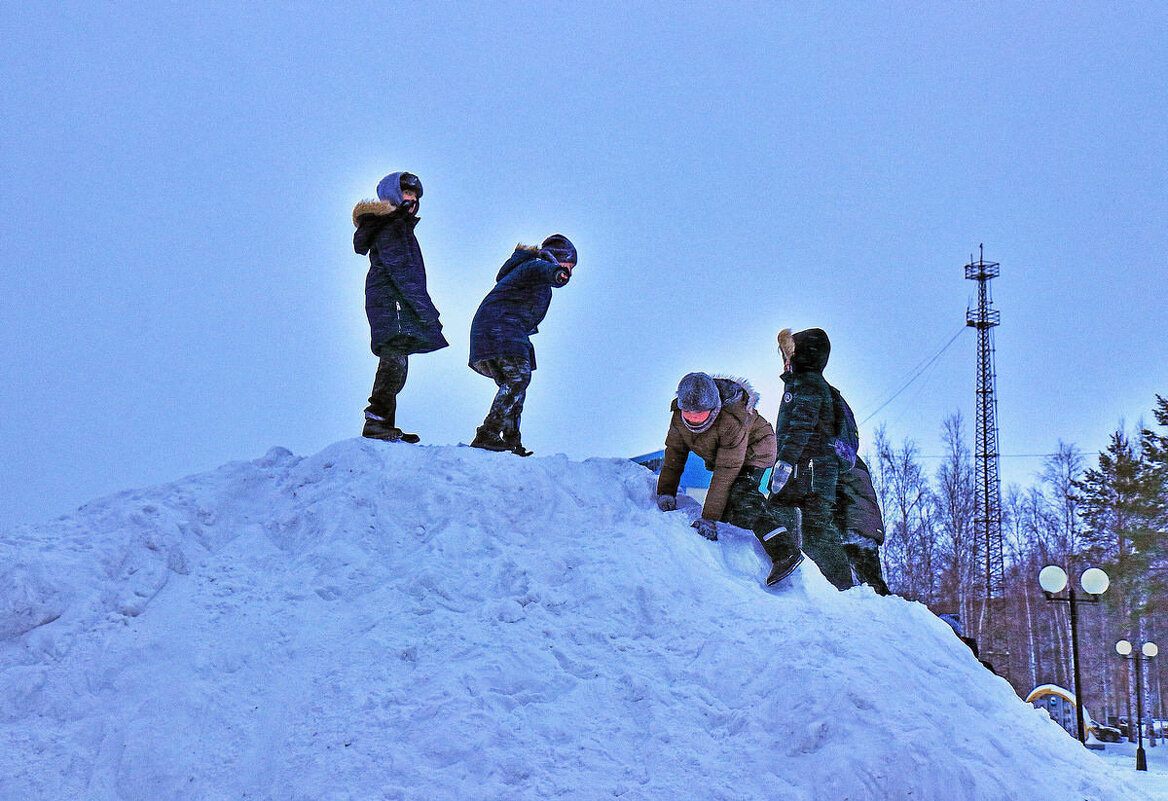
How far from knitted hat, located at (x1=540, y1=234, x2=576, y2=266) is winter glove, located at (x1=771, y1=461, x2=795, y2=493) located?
8.52ft

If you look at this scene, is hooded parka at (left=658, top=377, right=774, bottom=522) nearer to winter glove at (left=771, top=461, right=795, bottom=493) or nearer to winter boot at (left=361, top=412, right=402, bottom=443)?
winter glove at (left=771, top=461, right=795, bottom=493)

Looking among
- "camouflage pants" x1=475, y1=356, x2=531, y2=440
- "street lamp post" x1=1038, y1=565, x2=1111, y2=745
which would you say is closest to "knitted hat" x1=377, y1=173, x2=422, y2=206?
"camouflage pants" x1=475, y1=356, x2=531, y2=440

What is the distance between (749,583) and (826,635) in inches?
32.1

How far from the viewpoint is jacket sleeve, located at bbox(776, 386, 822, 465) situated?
6.61m

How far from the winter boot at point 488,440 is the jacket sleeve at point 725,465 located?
187 cm

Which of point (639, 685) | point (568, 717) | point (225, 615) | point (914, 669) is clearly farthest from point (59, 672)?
point (914, 669)

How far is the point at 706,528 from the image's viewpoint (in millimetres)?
6074

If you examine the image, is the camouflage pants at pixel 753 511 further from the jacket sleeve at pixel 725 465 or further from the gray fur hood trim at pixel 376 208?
the gray fur hood trim at pixel 376 208

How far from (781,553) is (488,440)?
2.61 metres

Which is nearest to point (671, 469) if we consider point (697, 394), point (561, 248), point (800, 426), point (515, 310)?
point (697, 394)

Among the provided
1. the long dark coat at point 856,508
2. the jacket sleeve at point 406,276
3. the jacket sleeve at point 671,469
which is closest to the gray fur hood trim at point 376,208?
the jacket sleeve at point 406,276

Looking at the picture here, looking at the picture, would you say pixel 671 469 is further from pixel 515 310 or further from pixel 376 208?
pixel 376 208

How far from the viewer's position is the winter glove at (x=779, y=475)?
21.2 feet

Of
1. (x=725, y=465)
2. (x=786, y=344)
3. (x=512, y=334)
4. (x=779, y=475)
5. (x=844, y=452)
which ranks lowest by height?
(x=725, y=465)
